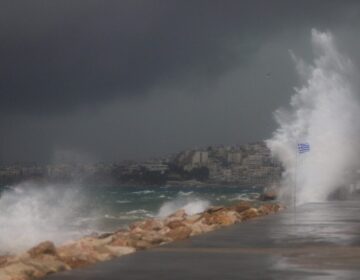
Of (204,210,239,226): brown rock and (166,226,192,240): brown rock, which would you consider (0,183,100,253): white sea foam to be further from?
(166,226,192,240): brown rock

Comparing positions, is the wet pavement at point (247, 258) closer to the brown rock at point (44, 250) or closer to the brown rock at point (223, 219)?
the brown rock at point (44, 250)

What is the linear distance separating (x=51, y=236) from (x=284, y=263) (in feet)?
79.9

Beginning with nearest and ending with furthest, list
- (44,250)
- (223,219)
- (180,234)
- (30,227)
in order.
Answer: (44,250)
(180,234)
(223,219)
(30,227)

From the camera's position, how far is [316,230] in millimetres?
14156

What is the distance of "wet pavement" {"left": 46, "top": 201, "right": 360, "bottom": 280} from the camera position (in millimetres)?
7742

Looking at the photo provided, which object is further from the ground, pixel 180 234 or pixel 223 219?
pixel 223 219

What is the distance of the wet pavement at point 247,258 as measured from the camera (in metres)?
7.74

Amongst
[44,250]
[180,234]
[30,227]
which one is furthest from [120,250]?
[30,227]

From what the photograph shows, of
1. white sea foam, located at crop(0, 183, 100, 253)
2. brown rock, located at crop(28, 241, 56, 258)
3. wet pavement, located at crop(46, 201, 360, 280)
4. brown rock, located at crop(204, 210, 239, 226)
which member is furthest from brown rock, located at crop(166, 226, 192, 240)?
white sea foam, located at crop(0, 183, 100, 253)

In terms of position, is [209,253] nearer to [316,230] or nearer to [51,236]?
[316,230]

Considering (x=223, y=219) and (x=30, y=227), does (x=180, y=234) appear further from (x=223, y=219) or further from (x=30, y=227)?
(x=30, y=227)

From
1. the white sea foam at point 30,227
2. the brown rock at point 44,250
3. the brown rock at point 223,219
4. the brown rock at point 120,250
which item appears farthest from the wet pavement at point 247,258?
the white sea foam at point 30,227

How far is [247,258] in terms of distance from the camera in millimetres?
9383

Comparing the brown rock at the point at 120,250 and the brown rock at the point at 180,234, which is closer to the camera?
the brown rock at the point at 120,250
